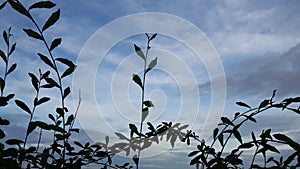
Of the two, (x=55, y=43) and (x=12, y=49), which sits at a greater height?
(x=12, y=49)

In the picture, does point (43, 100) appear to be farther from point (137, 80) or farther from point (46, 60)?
point (137, 80)

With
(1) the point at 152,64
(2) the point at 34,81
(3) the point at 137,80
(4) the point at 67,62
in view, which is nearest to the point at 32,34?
(4) the point at 67,62

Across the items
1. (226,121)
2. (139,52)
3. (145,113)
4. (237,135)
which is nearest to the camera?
(237,135)

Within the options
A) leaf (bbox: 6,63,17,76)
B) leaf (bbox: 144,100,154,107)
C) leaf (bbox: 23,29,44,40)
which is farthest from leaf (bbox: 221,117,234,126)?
leaf (bbox: 6,63,17,76)

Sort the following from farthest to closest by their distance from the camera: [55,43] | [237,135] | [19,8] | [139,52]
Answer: [139,52] → [237,135] → [55,43] → [19,8]

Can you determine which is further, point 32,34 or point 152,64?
point 152,64

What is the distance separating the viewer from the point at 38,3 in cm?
167

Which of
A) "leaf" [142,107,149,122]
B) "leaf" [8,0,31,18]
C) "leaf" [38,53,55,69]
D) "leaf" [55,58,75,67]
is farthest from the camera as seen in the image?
"leaf" [142,107,149,122]

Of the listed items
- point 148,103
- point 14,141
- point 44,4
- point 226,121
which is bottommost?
point 14,141

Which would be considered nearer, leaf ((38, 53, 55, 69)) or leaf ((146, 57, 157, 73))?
leaf ((38, 53, 55, 69))

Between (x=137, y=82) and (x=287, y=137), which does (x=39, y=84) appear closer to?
(x=137, y=82)

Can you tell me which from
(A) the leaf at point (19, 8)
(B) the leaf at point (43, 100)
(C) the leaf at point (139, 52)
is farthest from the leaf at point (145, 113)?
(A) the leaf at point (19, 8)

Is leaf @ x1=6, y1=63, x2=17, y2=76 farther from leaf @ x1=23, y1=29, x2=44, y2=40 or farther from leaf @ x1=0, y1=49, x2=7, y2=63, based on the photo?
leaf @ x1=23, y1=29, x2=44, y2=40

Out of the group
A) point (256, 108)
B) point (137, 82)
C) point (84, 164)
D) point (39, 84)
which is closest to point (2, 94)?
point (39, 84)
